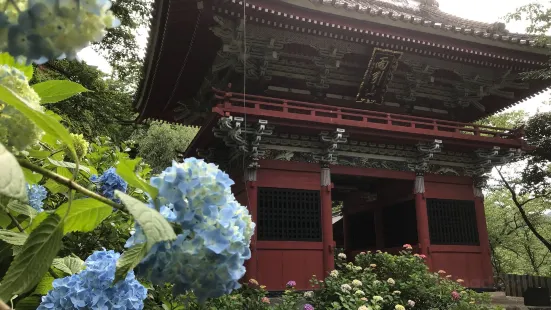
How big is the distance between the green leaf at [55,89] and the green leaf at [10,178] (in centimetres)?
59

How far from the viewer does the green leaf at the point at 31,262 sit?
2.57 feet

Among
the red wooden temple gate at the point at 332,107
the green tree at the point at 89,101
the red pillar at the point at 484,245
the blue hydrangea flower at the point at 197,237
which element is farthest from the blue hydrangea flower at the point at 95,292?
the red pillar at the point at 484,245

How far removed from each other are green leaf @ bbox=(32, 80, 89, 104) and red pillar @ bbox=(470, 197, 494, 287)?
36.4 feet

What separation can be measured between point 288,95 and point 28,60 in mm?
9361

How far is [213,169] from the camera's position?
90 centimetres

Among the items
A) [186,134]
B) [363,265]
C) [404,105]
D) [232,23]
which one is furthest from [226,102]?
[186,134]

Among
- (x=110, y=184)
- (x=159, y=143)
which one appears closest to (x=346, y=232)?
→ (x=159, y=143)

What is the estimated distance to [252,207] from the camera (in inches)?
339

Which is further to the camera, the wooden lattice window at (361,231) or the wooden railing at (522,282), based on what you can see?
the wooden railing at (522,282)

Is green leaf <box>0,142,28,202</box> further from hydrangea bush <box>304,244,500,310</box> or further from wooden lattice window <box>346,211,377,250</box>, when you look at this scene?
wooden lattice window <box>346,211,377,250</box>

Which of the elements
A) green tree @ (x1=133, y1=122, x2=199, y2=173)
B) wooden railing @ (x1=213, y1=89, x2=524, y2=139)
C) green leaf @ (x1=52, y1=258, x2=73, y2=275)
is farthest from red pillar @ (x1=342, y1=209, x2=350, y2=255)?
green leaf @ (x1=52, y1=258, x2=73, y2=275)

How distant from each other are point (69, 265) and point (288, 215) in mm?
7660

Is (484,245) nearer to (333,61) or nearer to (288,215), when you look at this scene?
(288,215)

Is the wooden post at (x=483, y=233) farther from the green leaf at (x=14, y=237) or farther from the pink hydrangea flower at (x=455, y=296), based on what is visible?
the green leaf at (x=14, y=237)
